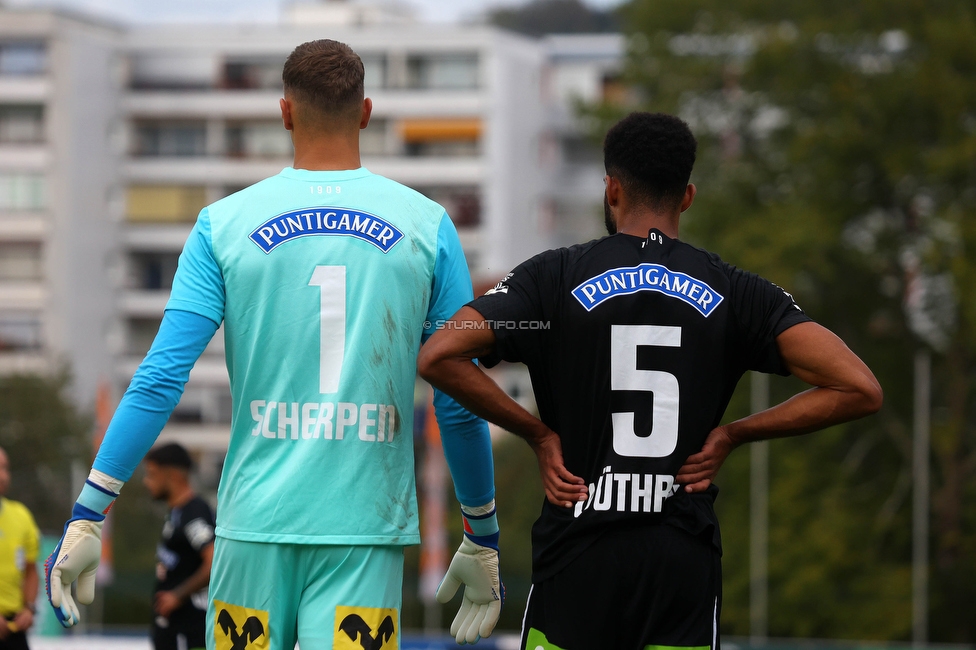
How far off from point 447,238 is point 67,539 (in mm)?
1314

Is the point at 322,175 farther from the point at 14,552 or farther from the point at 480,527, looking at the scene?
the point at 14,552

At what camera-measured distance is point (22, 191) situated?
59031mm

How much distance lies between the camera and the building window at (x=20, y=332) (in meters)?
58.0

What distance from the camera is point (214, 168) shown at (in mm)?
62875

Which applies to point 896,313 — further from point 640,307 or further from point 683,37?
point 640,307

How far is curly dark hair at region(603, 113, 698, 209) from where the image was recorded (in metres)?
3.68

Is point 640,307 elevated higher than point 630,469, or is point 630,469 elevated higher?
point 640,307

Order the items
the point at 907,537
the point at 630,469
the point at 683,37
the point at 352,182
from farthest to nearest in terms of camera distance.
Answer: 1. the point at 683,37
2. the point at 907,537
3. the point at 352,182
4. the point at 630,469

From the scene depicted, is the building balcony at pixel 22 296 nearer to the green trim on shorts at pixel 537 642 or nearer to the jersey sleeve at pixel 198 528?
the jersey sleeve at pixel 198 528

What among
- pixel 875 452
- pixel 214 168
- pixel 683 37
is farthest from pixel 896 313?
pixel 214 168

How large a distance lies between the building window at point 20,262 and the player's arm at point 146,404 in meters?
58.2

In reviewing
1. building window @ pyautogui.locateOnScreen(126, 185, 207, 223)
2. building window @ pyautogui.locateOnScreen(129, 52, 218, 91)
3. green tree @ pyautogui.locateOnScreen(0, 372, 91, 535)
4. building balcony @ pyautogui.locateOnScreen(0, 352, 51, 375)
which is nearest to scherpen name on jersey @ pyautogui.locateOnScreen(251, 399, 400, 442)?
green tree @ pyautogui.locateOnScreen(0, 372, 91, 535)

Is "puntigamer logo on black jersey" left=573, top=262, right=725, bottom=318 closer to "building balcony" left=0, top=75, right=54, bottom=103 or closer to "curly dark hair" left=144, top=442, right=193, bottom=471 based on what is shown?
Result: "curly dark hair" left=144, top=442, right=193, bottom=471

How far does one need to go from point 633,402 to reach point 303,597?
1008mm
